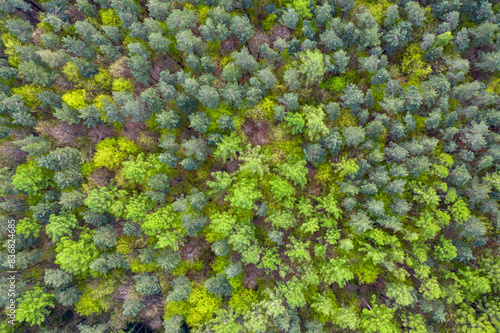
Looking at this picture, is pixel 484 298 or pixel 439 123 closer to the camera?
pixel 484 298

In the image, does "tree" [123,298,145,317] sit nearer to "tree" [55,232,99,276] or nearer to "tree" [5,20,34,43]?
"tree" [55,232,99,276]

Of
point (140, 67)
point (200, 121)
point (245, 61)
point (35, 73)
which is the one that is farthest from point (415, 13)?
point (35, 73)

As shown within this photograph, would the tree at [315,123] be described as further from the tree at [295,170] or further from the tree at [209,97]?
the tree at [209,97]

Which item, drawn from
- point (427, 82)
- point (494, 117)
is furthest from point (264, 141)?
point (494, 117)

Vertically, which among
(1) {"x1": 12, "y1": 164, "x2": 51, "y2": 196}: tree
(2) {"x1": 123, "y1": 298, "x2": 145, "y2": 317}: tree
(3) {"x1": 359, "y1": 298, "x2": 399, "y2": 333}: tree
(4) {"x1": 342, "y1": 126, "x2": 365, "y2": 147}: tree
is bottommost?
(2) {"x1": 123, "y1": 298, "x2": 145, "y2": 317}: tree

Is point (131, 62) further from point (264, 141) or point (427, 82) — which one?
point (427, 82)

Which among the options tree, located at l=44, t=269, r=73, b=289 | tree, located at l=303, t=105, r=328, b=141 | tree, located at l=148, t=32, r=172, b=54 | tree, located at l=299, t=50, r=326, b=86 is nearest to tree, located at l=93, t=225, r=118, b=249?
tree, located at l=44, t=269, r=73, b=289

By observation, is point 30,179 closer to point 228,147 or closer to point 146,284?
point 146,284
